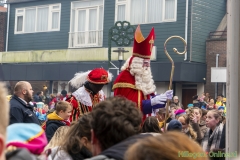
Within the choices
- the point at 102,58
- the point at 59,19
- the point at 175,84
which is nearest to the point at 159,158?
the point at 175,84

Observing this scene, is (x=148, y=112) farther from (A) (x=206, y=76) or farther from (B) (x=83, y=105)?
(A) (x=206, y=76)

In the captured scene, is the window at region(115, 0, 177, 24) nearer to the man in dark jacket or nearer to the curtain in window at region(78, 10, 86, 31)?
the curtain in window at region(78, 10, 86, 31)

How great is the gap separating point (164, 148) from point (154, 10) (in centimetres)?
1911

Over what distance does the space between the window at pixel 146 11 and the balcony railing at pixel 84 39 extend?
1436 mm

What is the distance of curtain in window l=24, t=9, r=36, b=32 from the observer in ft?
79.7

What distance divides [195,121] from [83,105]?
7.73 ft

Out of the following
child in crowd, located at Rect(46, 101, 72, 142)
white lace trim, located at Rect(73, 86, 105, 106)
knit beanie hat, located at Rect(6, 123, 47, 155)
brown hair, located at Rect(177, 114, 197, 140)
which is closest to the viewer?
knit beanie hat, located at Rect(6, 123, 47, 155)

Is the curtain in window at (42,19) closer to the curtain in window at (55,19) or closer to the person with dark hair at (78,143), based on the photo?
the curtain in window at (55,19)

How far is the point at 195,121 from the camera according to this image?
305 inches

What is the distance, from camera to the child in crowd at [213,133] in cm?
586

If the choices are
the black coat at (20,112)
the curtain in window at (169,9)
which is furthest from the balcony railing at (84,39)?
the black coat at (20,112)

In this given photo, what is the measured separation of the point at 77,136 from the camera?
12.1 ft

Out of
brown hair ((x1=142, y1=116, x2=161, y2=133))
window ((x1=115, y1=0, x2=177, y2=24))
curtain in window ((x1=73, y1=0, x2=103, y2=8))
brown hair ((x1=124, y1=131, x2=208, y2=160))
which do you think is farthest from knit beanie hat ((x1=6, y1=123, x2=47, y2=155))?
curtain in window ((x1=73, y1=0, x2=103, y2=8))

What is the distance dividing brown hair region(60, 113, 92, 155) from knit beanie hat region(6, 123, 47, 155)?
1315mm
